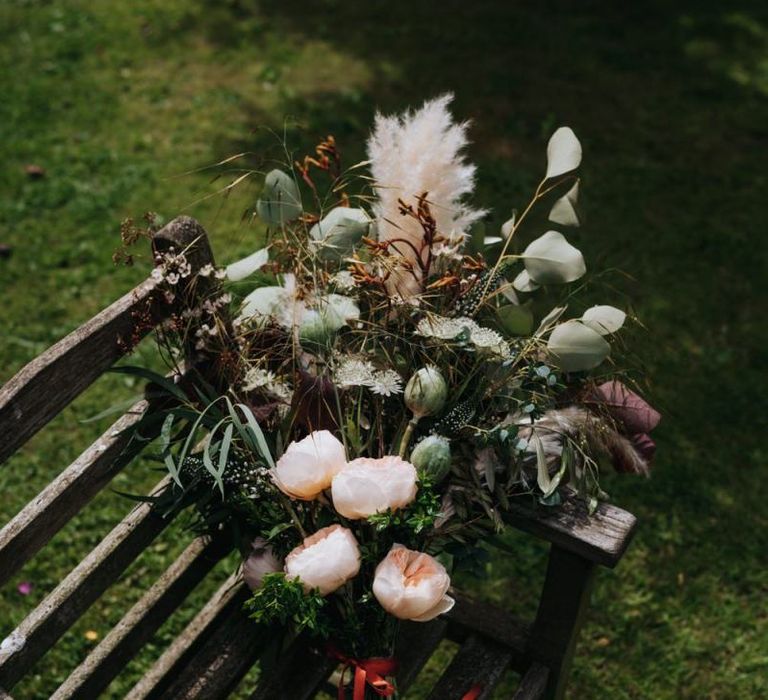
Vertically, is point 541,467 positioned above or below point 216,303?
below

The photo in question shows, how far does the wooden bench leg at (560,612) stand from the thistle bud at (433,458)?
1.11 feet

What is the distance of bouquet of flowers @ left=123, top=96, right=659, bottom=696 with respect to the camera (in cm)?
157

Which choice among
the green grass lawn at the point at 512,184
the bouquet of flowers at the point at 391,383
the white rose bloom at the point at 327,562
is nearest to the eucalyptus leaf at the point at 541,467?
the bouquet of flowers at the point at 391,383

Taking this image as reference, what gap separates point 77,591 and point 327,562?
22.6 inches

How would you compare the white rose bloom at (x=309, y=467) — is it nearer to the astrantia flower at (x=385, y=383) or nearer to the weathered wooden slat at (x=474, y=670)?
the astrantia flower at (x=385, y=383)

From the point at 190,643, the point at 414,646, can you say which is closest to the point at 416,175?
the point at 414,646

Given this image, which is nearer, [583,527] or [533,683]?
[583,527]

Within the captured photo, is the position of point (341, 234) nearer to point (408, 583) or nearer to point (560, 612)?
point (408, 583)

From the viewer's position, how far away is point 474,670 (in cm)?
196

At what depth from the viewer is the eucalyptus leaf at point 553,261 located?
1.66 metres

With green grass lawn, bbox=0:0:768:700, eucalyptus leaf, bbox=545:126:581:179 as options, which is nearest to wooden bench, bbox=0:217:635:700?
green grass lawn, bbox=0:0:768:700

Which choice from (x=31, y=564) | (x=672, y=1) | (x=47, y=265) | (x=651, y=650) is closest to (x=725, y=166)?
(x=672, y=1)

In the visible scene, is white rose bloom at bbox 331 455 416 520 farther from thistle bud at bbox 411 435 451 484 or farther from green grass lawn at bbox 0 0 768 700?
green grass lawn at bbox 0 0 768 700

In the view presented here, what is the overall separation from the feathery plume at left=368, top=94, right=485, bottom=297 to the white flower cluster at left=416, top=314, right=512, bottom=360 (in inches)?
3.6
